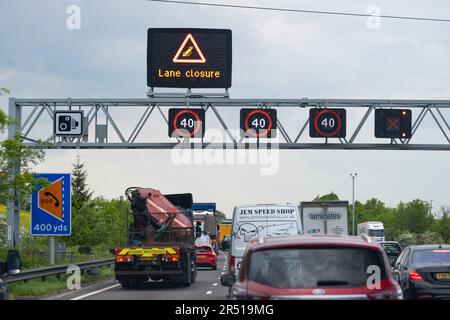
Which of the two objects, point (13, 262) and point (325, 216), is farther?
point (325, 216)

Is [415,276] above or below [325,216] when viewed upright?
below

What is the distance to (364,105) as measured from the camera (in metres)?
41.8

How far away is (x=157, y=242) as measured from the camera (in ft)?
99.2

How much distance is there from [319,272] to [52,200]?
72.6 ft

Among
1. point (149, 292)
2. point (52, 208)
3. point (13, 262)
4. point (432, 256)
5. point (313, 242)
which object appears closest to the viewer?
point (313, 242)

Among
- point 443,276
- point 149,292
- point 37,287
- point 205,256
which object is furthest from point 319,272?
point 205,256

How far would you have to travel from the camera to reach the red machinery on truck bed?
2845 cm

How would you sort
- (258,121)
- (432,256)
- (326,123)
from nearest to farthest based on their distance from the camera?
(432,256), (258,121), (326,123)

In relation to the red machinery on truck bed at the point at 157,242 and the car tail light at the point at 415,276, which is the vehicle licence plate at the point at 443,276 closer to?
the car tail light at the point at 415,276

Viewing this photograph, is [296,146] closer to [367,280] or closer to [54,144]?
[54,144]

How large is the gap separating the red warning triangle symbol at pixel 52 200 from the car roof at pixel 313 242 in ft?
68.2

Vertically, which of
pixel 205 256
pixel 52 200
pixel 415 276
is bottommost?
pixel 205 256

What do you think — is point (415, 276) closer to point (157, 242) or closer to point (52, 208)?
point (157, 242)
